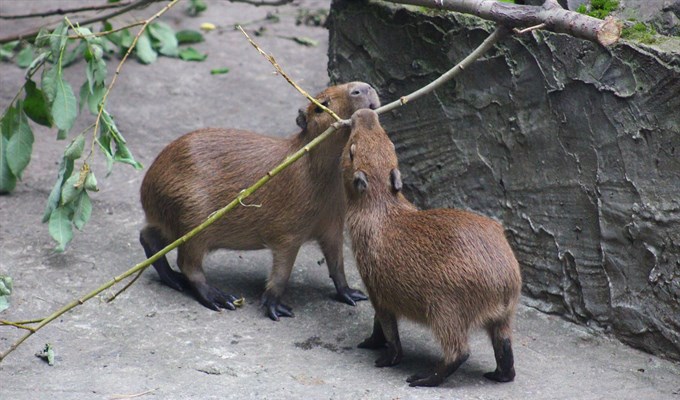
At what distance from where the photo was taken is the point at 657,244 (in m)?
4.56

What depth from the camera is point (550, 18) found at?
421 centimetres

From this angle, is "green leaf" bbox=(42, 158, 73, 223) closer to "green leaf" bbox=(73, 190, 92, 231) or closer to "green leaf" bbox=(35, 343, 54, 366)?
"green leaf" bbox=(73, 190, 92, 231)

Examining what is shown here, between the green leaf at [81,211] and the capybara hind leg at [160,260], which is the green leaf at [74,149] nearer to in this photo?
the green leaf at [81,211]

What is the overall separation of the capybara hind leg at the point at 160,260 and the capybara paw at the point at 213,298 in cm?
19

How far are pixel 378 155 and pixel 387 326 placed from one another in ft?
2.73

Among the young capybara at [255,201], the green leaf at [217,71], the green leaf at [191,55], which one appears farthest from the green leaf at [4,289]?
the green leaf at [191,55]

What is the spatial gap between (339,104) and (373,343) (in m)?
1.31

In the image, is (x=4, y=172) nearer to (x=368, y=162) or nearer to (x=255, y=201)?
(x=255, y=201)

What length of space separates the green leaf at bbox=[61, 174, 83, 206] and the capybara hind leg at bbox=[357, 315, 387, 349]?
183 centimetres

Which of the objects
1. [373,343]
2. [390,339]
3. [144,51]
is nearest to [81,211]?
[373,343]

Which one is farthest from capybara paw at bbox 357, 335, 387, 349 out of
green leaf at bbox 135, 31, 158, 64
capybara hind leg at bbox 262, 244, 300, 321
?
green leaf at bbox 135, 31, 158, 64

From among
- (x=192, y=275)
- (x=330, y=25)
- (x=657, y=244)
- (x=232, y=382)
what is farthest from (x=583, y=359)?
(x=330, y=25)

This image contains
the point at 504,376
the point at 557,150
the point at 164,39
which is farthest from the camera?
the point at 164,39

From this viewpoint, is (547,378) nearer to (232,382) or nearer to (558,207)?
(558,207)
